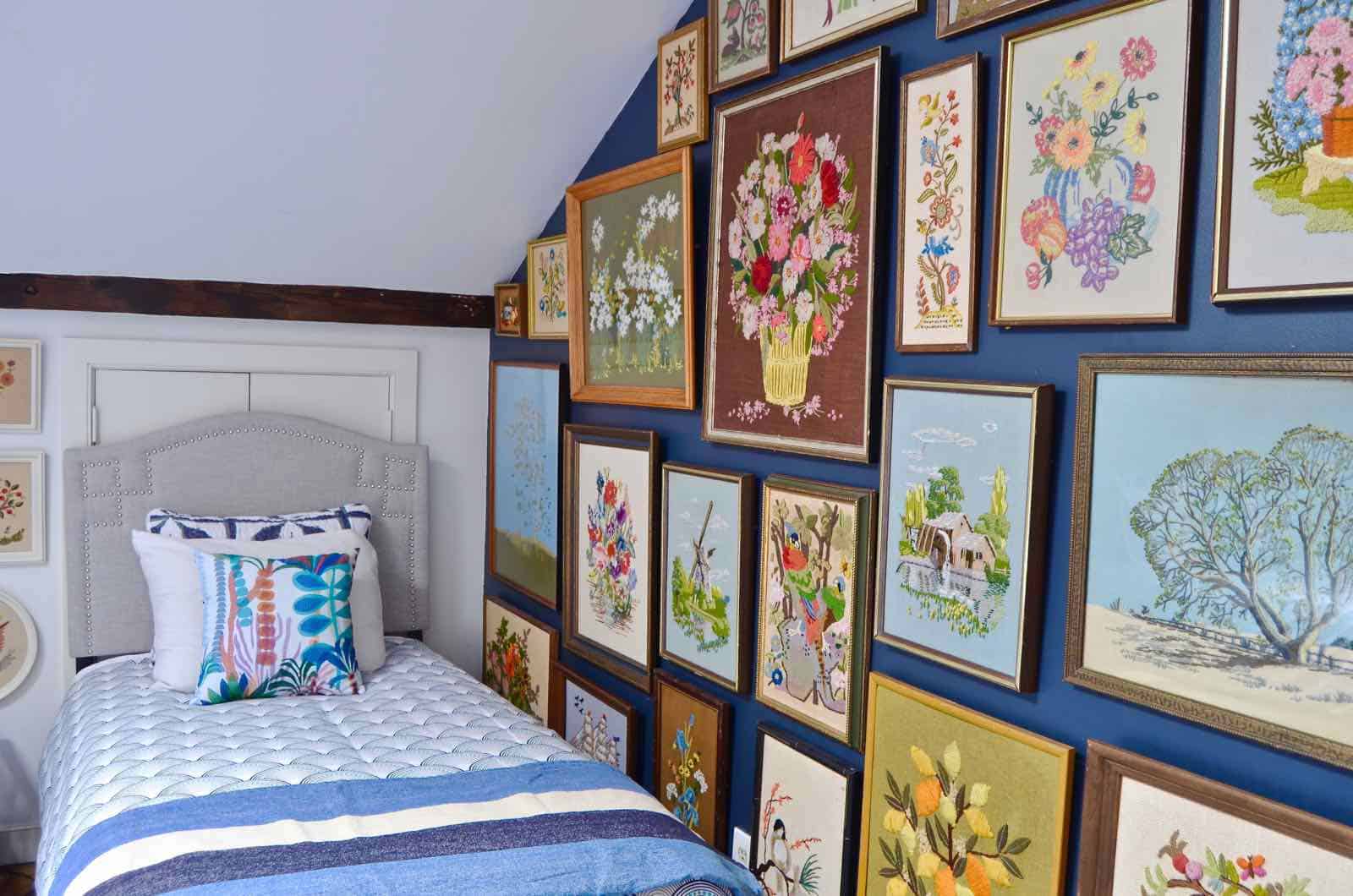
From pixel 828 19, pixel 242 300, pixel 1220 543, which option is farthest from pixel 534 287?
pixel 1220 543

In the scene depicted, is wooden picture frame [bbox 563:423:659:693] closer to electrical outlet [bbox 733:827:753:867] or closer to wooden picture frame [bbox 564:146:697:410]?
wooden picture frame [bbox 564:146:697:410]

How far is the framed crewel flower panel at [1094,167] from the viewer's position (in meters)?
1.48

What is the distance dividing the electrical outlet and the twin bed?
1.16 feet

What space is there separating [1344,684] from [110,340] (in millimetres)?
3068

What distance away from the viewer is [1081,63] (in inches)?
63.2

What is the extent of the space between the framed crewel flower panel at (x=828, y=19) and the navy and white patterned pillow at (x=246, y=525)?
1.86 m

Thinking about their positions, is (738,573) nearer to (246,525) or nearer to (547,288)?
(547,288)

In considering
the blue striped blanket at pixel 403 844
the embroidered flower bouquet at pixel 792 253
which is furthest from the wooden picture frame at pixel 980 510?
the blue striped blanket at pixel 403 844

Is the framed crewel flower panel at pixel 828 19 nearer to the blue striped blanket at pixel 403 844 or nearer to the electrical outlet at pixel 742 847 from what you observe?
the blue striped blanket at pixel 403 844

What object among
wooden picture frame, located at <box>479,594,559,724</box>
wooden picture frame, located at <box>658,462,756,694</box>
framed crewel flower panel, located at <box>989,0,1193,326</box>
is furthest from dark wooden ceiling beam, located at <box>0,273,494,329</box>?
framed crewel flower panel, located at <box>989,0,1193,326</box>

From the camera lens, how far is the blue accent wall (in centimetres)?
136

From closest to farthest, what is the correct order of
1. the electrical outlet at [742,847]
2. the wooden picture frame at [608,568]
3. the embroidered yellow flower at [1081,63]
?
1. the embroidered yellow flower at [1081,63]
2. the electrical outlet at [742,847]
3. the wooden picture frame at [608,568]

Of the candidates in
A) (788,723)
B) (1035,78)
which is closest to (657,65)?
(1035,78)

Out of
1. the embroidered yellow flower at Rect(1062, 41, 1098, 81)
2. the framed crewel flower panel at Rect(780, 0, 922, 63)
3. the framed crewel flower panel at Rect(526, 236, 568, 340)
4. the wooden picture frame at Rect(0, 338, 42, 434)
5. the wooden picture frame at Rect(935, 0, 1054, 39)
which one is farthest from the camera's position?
the framed crewel flower panel at Rect(526, 236, 568, 340)
